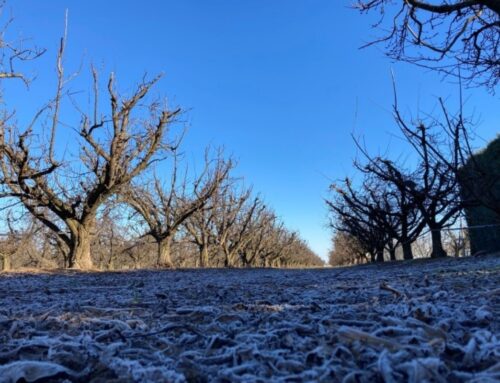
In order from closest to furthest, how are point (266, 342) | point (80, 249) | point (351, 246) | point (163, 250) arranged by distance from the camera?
point (266, 342) → point (80, 249) → point (163, 250) → point (351, 246)

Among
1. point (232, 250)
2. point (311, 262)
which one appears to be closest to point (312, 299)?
point (232, 250)

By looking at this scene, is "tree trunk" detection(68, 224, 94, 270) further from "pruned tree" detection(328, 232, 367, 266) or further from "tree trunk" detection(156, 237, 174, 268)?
"pruned tree" detection(328, 232, 367, 266)

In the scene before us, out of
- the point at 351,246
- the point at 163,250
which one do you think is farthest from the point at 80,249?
the point at 351,246

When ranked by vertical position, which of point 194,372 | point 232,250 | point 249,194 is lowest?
point 194,372

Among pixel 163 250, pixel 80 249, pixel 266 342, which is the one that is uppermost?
pixel 163 250

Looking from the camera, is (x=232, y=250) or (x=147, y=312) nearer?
(x=147, y=312)

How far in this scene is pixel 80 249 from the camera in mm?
12734

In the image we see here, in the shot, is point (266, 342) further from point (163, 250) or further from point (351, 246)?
point (351, 246)

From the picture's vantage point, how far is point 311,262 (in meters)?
78.1

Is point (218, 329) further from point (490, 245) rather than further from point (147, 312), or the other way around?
point (490, 245)

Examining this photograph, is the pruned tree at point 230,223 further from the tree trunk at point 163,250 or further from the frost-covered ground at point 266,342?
the frost-covered ground at point 266,342

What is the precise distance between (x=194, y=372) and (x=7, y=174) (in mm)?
12417

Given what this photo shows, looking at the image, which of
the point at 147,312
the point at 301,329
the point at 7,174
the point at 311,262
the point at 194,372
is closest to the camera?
the point at 194,372

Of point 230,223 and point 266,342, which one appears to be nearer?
point 266,342
